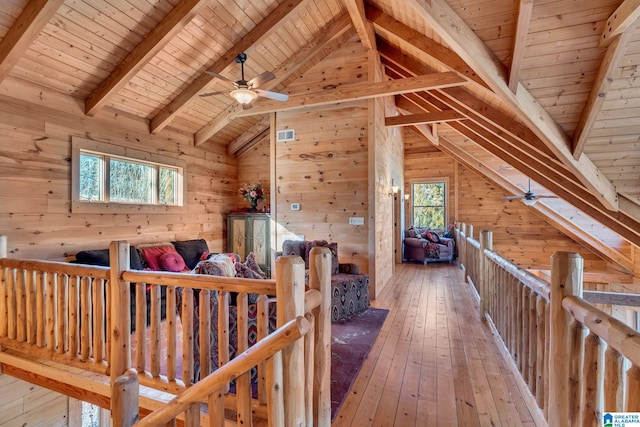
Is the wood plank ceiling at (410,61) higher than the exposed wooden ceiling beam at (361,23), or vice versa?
the exposed wooden ceiling beam at (361,23)

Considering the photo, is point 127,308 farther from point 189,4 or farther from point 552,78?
point 552,78

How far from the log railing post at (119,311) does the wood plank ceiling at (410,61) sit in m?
2.38

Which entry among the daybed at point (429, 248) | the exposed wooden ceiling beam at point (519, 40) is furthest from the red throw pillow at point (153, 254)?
the daybed at point (429, 248)

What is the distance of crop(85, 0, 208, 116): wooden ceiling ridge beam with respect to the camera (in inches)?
123

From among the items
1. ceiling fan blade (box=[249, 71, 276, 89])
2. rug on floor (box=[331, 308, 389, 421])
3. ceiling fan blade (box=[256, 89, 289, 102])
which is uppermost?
ceiling fan blade (box=[249, 71, 276, 89])

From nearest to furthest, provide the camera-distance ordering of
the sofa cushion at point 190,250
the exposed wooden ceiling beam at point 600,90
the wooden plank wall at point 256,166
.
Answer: the exposed wooden ceiling beam at point 600,90 < the sofa cushion at point 190,250 < the wooden plank wall at point 256,166

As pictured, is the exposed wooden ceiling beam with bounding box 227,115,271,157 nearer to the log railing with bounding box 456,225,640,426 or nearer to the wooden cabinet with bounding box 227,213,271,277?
the wooden cabinet with bounding box 227,213,271,277

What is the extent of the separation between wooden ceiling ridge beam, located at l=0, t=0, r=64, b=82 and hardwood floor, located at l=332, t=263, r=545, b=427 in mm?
4202

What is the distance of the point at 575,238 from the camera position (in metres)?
7.83

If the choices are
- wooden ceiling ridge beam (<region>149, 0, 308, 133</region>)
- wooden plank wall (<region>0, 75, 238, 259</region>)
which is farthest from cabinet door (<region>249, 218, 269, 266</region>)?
wooden ceiling ridge beam (<region>149, 0, 308, 133</region>)

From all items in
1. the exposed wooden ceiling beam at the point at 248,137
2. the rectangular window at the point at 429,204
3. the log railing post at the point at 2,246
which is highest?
the exposed wooden ceiling beam at the point at 248,137

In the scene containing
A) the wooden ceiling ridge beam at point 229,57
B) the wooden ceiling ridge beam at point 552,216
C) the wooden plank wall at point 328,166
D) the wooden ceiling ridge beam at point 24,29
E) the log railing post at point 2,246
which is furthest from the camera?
the wooden ceiling ridge beam at point 552,216

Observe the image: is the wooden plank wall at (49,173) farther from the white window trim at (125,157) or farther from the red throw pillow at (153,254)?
the red throw pillow at (153,254)

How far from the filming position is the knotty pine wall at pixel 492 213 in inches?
326
